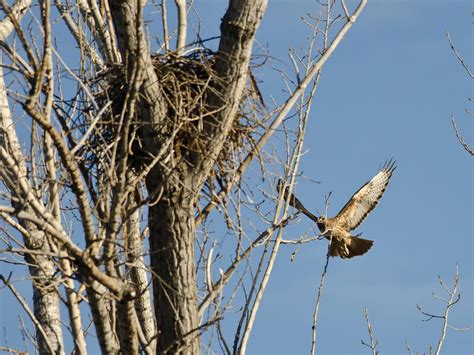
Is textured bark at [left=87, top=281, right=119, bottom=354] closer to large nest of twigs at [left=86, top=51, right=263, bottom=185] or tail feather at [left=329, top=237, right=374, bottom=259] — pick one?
large nest of twigs at [left=86, top=51, right=263, bottom=185]

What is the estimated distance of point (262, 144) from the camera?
15.5ft

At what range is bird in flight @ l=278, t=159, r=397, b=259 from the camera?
898cm

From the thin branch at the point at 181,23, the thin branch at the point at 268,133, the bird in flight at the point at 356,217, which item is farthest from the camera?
the bird in flight at the point at 356,217

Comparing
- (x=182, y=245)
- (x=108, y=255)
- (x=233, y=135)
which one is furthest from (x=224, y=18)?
(x=108, y=255)

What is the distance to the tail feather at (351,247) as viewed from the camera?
29.7ft

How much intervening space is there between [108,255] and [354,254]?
18.8 ft

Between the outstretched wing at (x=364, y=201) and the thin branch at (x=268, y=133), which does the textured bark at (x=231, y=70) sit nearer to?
the thin branch at (x=268, y=133)

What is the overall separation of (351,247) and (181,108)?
5129mm

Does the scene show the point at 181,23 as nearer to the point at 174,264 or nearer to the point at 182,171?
the point at 182,171

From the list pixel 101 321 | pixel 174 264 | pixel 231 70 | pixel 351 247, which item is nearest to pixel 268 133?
pixel 231 70

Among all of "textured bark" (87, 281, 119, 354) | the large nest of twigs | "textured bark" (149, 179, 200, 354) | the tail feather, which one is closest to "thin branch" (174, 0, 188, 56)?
the large nest of twigs

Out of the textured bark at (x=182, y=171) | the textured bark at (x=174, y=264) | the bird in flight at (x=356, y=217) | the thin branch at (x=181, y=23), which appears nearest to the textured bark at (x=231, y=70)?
the textured bark at (x=182, y=171)

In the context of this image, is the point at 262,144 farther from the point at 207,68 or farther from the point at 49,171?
the point at 49,171

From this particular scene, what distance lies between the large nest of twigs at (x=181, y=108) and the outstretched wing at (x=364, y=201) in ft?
14.3
